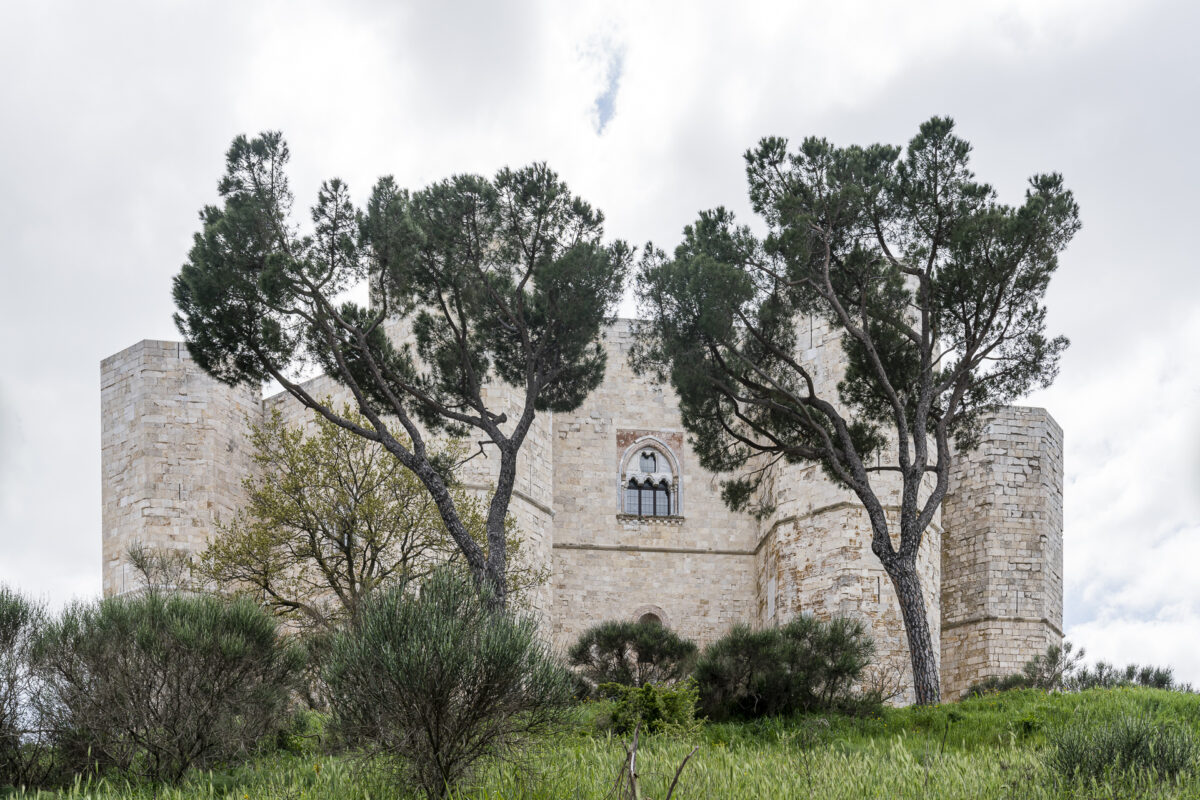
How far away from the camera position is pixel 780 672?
12.0 m

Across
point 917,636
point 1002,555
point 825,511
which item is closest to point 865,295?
point 917,636

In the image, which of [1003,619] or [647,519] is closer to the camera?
[1003,619]

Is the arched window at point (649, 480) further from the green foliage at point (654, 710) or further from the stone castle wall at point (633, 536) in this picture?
the green foliage at point (654, 710)

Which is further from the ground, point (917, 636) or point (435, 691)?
point (435, 691)

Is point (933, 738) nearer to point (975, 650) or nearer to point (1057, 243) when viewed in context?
point (1057, 243)

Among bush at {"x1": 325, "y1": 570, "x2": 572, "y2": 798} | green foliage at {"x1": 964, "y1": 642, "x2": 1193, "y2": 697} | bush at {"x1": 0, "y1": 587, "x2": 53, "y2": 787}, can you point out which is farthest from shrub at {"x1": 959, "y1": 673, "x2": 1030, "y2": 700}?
bush at {"x1": 0, "y1": 587, "x2": 53, "y2": 787}

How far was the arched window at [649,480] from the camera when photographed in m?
21.6

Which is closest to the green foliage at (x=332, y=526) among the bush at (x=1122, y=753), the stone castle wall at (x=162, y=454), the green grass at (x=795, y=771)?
the stone castle wall at (x=162, y=454)

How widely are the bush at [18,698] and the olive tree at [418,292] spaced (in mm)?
3605

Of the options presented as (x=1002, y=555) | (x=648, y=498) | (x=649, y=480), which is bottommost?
(x=1002, y=555)

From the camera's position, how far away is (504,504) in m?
12.3

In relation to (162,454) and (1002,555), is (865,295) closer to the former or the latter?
(1002,555)

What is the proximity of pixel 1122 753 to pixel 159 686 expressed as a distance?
6.71 metres

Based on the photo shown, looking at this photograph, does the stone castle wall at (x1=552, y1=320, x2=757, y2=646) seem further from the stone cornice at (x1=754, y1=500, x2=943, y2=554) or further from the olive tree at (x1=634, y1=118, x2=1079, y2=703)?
the olive tree at (x1=634, y1=118, x2=1079, y2=703)
